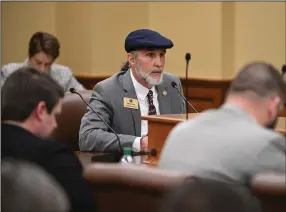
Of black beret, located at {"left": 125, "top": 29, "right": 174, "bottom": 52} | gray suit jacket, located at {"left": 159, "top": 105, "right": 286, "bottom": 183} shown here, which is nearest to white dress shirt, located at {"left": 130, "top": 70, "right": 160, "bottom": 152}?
black beret, located at {"left": 125, "top": 29, "right": 174, "bottom": 52}

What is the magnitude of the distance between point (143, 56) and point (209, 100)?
301 cm

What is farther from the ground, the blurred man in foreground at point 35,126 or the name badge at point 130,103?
the blurred man in foreground at point 35,126

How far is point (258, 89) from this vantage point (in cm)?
225

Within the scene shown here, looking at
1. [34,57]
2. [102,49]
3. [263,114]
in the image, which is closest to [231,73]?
[102,49]

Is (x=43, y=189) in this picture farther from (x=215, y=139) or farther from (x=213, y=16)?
(x=213, y=16)

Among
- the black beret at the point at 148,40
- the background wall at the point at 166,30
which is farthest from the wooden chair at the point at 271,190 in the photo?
the background wall at the point at 166,30

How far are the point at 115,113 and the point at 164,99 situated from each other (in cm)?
28

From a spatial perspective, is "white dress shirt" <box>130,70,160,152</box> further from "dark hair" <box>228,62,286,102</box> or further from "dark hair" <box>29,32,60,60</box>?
"dark hair" <box>29,32,60,60</box>

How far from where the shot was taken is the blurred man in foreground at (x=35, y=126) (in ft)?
7.17

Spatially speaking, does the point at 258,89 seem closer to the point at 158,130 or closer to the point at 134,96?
the point at 158,130

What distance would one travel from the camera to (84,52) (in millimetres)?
7070

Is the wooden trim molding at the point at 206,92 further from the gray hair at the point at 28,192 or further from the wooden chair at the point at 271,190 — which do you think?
the gray hair at the point at 28,192

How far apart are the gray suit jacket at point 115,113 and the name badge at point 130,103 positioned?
16mm

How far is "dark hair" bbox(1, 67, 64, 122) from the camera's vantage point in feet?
7.75
